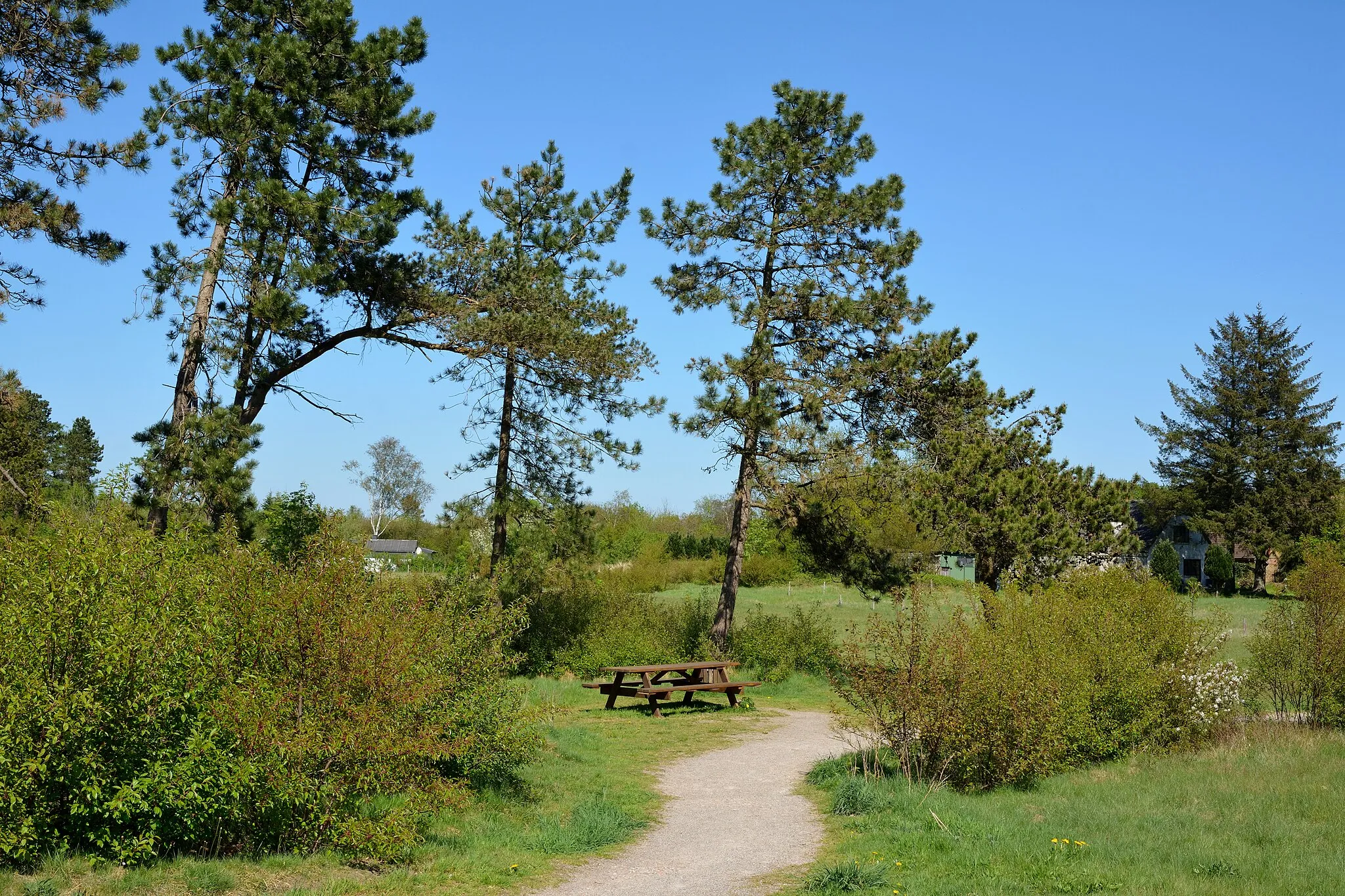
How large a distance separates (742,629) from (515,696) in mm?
13473

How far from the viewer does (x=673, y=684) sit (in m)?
18.4

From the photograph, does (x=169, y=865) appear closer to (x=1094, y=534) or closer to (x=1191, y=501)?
(x=1094, y=534)

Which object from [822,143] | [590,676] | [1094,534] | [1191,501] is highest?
[822,143]

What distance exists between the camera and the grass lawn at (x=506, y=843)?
627 cm

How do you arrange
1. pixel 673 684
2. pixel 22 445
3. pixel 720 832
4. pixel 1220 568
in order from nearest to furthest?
pixel 720 832, pixel 673 684, pixel 22 445, pixel 1220 568

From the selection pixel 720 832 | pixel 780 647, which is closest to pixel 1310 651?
pixel 720 832

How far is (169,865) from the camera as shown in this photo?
21.5ft

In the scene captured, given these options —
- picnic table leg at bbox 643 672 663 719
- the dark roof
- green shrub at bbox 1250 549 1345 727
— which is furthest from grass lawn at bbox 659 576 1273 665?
the dark roof

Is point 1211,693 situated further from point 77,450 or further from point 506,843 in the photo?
point 77,450

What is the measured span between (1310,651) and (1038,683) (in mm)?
5126

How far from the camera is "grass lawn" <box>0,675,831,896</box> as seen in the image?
247 inches

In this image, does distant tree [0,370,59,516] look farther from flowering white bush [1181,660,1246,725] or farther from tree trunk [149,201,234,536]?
flowering white bush [1181,660,1246,725]

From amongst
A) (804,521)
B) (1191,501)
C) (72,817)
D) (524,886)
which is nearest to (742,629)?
(804,521)

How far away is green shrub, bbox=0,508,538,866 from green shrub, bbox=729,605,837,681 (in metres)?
14.1
